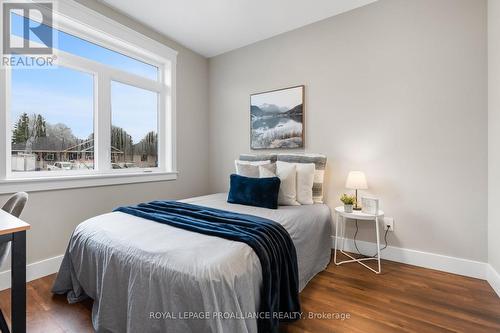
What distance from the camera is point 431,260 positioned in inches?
92.6

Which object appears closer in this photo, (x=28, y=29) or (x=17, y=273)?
(x=17, y=273)

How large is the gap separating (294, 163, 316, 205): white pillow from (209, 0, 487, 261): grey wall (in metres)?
0.39

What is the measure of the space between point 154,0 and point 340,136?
250 cm

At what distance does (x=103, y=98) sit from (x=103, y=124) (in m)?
0.29

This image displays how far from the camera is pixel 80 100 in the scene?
260 centimetres

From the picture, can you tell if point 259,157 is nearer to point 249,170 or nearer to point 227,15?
point 249,170

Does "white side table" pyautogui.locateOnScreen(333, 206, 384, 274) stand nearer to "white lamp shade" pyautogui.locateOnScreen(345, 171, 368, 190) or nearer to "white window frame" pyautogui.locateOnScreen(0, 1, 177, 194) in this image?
"white lamp shade" pyautogui.locateOnScreen(345, 171, 368, 190)

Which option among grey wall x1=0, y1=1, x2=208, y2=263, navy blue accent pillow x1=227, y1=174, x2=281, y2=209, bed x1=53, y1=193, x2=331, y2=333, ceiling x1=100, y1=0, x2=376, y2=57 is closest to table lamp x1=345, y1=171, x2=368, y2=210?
navy blue accent pillow x1=227, y1=174, x2=281, y2=209

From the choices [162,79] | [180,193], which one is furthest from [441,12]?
[180,193]

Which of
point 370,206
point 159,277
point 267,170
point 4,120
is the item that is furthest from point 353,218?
point 4,120

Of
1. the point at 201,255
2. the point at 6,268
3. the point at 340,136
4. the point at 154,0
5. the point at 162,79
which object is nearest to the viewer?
the point at 201,255

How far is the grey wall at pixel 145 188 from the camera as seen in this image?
224 centimetres

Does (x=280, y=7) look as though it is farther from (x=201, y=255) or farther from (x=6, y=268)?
(x=6, y=268)

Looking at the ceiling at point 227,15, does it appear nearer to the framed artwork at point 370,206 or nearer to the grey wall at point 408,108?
the grey wall at point 408,108
